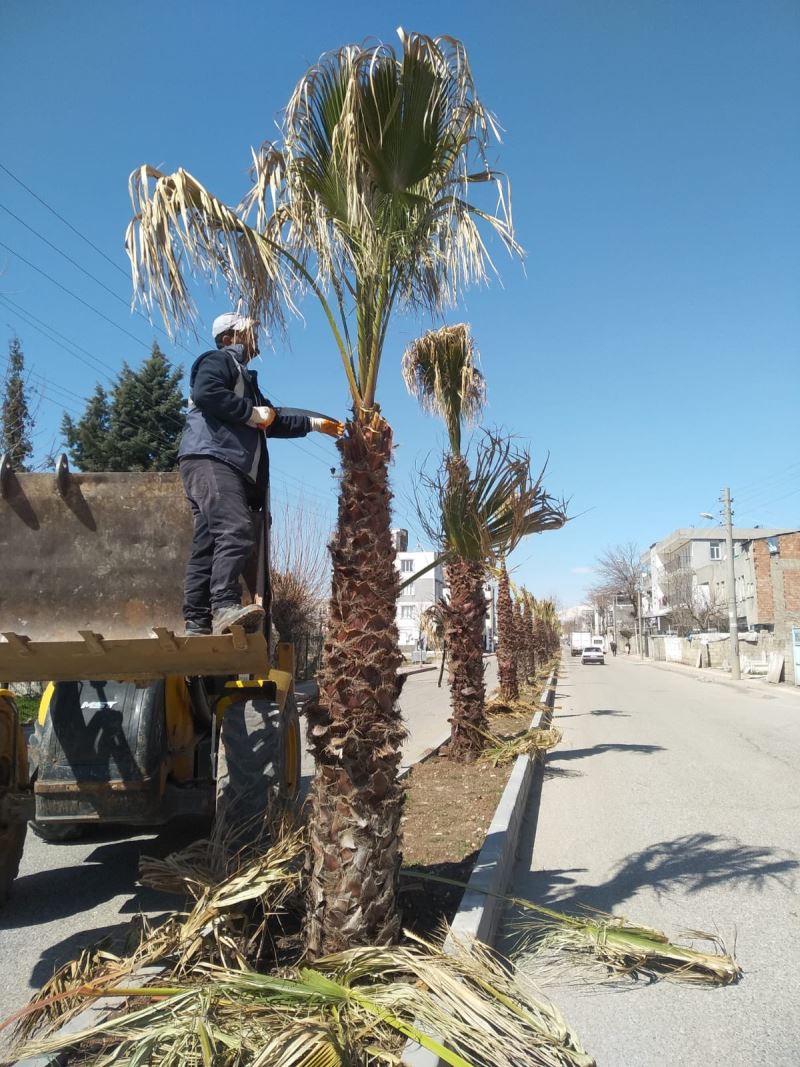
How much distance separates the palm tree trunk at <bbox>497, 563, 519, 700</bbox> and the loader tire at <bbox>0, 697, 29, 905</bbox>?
11.5 metres

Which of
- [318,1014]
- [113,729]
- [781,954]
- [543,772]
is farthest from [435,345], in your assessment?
[318,1014]

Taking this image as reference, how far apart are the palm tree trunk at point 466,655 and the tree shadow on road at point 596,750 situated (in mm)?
2506

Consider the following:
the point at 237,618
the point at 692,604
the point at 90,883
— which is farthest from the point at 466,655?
the point at 692,604

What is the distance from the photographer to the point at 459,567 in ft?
37.2

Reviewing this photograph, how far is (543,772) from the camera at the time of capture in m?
11.5

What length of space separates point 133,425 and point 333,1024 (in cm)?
2421

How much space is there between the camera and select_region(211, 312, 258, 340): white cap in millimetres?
4684

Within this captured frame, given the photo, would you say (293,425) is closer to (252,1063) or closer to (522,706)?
(252,1063)

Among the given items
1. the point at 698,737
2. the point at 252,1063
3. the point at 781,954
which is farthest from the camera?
the point at 698,737

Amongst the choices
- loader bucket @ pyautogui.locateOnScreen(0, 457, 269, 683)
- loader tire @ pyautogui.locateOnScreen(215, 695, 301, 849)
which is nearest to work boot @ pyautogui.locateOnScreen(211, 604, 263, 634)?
loader bucket @ pyautogui.locateOnScreen(0, 457, 269, 683)

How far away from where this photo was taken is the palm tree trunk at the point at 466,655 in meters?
10.6

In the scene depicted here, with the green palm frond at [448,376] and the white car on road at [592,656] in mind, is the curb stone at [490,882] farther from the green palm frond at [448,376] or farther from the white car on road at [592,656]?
the white car on road at [592,656]

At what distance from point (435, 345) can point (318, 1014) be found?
907 centimetres

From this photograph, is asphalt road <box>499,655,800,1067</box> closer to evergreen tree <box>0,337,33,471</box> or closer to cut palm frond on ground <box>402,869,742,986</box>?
cut palm frond on ground <box>402,869,742,986</box>
